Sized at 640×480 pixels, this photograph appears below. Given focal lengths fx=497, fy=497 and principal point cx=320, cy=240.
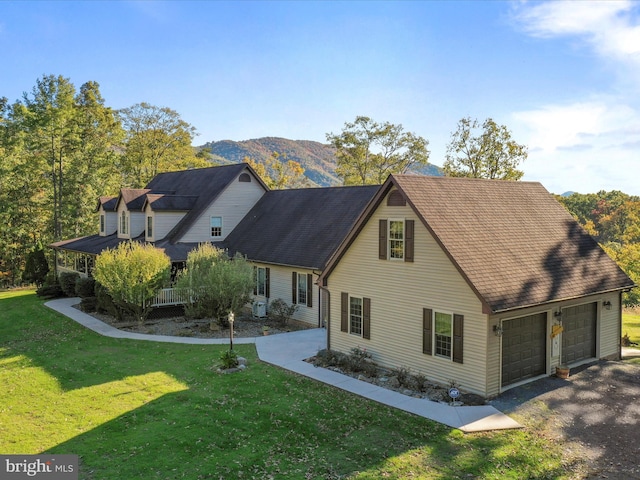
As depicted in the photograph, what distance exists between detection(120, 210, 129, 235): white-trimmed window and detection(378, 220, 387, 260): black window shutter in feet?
68.9

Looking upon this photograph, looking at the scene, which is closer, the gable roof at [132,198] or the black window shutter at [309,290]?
the black window shutter at [309,290]

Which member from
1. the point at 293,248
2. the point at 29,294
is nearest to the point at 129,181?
the point at 29,294

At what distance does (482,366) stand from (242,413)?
6786 millimetres

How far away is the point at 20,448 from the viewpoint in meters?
11.3

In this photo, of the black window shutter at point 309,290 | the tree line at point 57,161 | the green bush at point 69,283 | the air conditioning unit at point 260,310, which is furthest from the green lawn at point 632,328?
the tree line at point 57,161

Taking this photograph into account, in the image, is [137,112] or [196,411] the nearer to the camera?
[196,411]

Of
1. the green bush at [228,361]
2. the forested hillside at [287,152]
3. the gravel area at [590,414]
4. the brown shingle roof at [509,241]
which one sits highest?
the forested hillside at [287,152]

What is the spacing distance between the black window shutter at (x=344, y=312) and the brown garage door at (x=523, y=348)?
18.8ft

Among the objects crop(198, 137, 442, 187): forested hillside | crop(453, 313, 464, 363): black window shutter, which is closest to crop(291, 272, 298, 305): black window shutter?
crop(453, 313, 464, 363): black window shutter

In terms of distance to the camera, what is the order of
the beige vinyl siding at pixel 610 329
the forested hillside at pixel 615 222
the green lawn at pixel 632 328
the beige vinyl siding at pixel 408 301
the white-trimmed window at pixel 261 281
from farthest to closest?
the forested hillside at pixel 615 222, the white-trimmed window at pixel 261 281, the green lawn at pixel 632 328, the beige vinyl siding at pixel 610 329, the beige vinyl siding at pixel 408 301

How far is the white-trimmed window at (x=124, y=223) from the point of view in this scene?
106ft

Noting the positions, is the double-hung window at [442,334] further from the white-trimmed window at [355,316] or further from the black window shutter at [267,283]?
the black window shutter at [267,283]

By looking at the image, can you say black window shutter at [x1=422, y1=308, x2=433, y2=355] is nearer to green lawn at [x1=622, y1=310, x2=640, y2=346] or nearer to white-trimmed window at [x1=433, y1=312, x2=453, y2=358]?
white-trimmed window at [x1=433, y1=312, x2=453, y2=358]

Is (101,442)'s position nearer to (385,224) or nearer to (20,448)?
(20,448)
